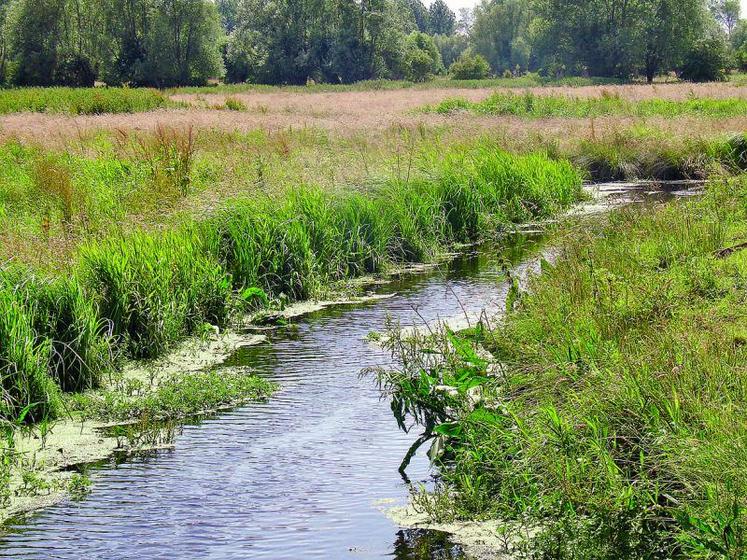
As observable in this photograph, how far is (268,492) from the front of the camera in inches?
259

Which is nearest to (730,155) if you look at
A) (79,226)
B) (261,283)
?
(261,283)

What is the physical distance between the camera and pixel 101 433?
25.5 ft

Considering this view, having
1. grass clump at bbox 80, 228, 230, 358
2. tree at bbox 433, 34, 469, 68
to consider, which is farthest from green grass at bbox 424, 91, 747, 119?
tree at bbox 433, 34, 469, 68

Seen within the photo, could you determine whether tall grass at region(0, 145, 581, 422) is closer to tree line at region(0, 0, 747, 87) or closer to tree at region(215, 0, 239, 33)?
tree line at region(0, 0, 747, 87)

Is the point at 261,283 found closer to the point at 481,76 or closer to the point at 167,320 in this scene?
the point at 167,320

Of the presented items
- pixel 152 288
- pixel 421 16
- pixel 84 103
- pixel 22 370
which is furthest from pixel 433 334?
pixel 421 16

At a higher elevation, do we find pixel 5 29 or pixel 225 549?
pixel 5 29

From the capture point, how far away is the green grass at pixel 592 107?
30.8m

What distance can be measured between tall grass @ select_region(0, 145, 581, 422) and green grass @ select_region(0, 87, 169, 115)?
15.6 metres

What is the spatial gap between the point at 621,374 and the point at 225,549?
2.68 m

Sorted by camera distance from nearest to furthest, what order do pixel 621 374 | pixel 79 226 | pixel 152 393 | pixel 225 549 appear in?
pixel 225 549, pixel 621 374, pixel 152 393, pixel 79 226

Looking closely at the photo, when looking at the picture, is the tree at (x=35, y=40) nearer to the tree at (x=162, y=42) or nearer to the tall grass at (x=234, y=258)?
the tree at (x=162, y=42)

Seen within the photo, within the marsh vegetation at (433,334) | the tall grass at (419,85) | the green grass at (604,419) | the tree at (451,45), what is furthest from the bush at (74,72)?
the tree at (451,45)

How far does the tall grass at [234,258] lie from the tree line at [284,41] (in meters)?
55.4
